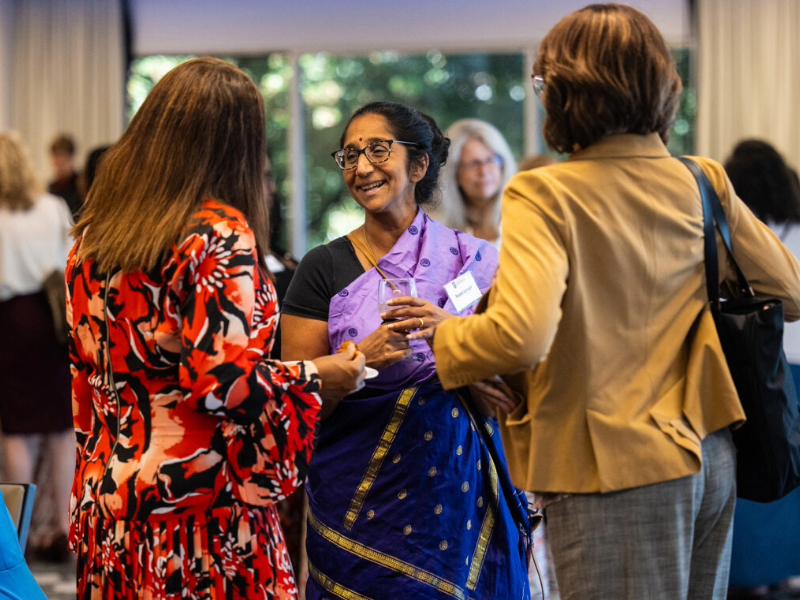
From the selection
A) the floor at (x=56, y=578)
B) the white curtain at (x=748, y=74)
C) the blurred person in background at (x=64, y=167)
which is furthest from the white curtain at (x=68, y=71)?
the white curtain at (x=748, y=74)

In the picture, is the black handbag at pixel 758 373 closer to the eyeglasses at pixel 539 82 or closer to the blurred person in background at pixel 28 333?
the eyeglasses at pixel 539 82

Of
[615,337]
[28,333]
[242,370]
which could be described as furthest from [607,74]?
[28,333]

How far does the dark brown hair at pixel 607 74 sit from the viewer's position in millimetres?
1519

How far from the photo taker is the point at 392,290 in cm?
197

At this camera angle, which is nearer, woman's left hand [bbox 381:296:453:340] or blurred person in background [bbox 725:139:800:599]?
woman's left hand [bbox 381:296:453:340]

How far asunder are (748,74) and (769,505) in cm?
356

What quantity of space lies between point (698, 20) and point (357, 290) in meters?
4.92

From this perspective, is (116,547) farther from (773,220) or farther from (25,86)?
(25,86)

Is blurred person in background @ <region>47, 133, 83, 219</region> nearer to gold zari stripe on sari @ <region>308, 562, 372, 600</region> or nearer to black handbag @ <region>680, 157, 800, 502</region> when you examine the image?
gold zari stripe on sari @ <region>308, 562, 372, 600</region>

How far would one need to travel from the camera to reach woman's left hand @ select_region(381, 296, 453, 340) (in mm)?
1929

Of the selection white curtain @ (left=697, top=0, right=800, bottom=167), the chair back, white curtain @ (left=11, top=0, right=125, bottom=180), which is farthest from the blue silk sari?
white curtain @ (left=11, top=0, right=125, bottom=180)

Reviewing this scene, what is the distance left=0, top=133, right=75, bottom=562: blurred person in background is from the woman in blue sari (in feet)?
8.29

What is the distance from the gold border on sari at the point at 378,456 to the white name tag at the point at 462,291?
24 cm

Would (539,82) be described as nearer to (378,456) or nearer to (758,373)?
Answer: (758,373)
